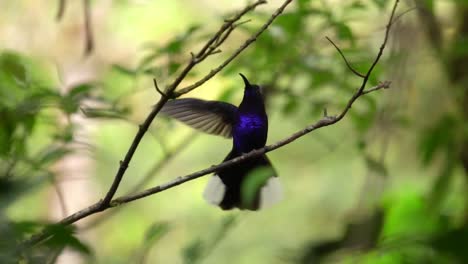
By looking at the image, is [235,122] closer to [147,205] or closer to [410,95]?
[410,95]

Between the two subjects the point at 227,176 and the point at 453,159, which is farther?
the point at 227,176

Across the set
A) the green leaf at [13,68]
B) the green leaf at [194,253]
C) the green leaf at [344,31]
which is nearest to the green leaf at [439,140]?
the green leaf at [344,31]

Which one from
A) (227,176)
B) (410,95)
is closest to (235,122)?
(227,176)

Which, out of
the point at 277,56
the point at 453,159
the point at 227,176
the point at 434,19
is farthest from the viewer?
the point at 434,19

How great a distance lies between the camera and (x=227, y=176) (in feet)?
7.11

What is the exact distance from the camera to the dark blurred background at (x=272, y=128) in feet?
4.02

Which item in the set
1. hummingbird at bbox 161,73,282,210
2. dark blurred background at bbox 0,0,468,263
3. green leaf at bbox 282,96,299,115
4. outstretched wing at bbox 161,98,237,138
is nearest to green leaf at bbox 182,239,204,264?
dark blurred background at bbox 0,0,468,263

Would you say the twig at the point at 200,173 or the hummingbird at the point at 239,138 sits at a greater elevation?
the hummingbird at the point at 239,138

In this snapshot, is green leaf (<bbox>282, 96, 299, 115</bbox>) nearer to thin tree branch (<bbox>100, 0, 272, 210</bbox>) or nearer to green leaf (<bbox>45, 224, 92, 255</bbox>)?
thin tree branch (<bbox>100, 0, 272, 210</bbox>)

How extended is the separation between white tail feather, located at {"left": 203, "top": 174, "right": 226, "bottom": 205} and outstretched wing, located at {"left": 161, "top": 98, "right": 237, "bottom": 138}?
0.65 feet

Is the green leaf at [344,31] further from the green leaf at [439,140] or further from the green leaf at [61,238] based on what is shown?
the green leaf at [61,238]

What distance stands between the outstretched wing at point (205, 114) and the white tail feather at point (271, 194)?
0.25 meters

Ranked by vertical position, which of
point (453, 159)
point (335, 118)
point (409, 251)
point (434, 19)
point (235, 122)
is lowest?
point (409, 251)

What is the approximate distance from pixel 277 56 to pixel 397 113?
1.93 ft
